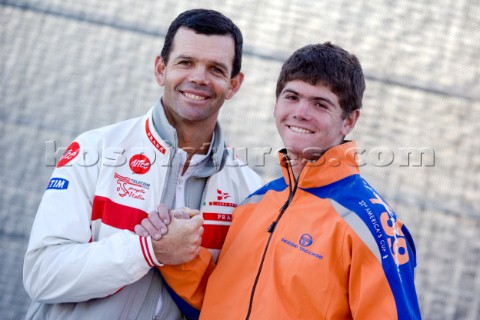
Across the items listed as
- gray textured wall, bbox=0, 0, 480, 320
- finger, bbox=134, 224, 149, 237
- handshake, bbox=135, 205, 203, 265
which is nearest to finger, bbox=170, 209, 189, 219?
handshake, bbox=135, 205, 203, 265

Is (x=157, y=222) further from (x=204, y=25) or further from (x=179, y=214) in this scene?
(x=204, y=25)

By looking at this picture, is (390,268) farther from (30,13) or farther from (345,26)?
(30,13)

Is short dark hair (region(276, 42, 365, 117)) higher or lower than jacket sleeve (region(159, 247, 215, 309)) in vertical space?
higher

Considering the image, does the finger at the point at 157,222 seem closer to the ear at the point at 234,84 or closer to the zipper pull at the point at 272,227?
the zipper pull at the point at 272,227

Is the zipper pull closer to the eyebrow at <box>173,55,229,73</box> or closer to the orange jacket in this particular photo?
the orange jacket

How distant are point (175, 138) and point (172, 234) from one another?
40 centimetres

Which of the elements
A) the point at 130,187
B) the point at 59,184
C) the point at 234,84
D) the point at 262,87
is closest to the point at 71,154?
the point at 59,184

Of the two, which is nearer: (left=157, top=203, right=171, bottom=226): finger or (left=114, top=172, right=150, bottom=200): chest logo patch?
(left=157, top=203, right=171, bottom=226): finger

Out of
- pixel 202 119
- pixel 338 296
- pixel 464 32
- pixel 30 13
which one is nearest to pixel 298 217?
pixel 338 296

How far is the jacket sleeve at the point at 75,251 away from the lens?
6.57 feet

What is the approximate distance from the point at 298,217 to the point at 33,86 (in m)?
1.66

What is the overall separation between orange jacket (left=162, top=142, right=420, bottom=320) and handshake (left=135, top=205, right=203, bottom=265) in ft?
0.58

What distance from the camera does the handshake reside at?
2.03 meters

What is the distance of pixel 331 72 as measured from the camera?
7.00 ft
